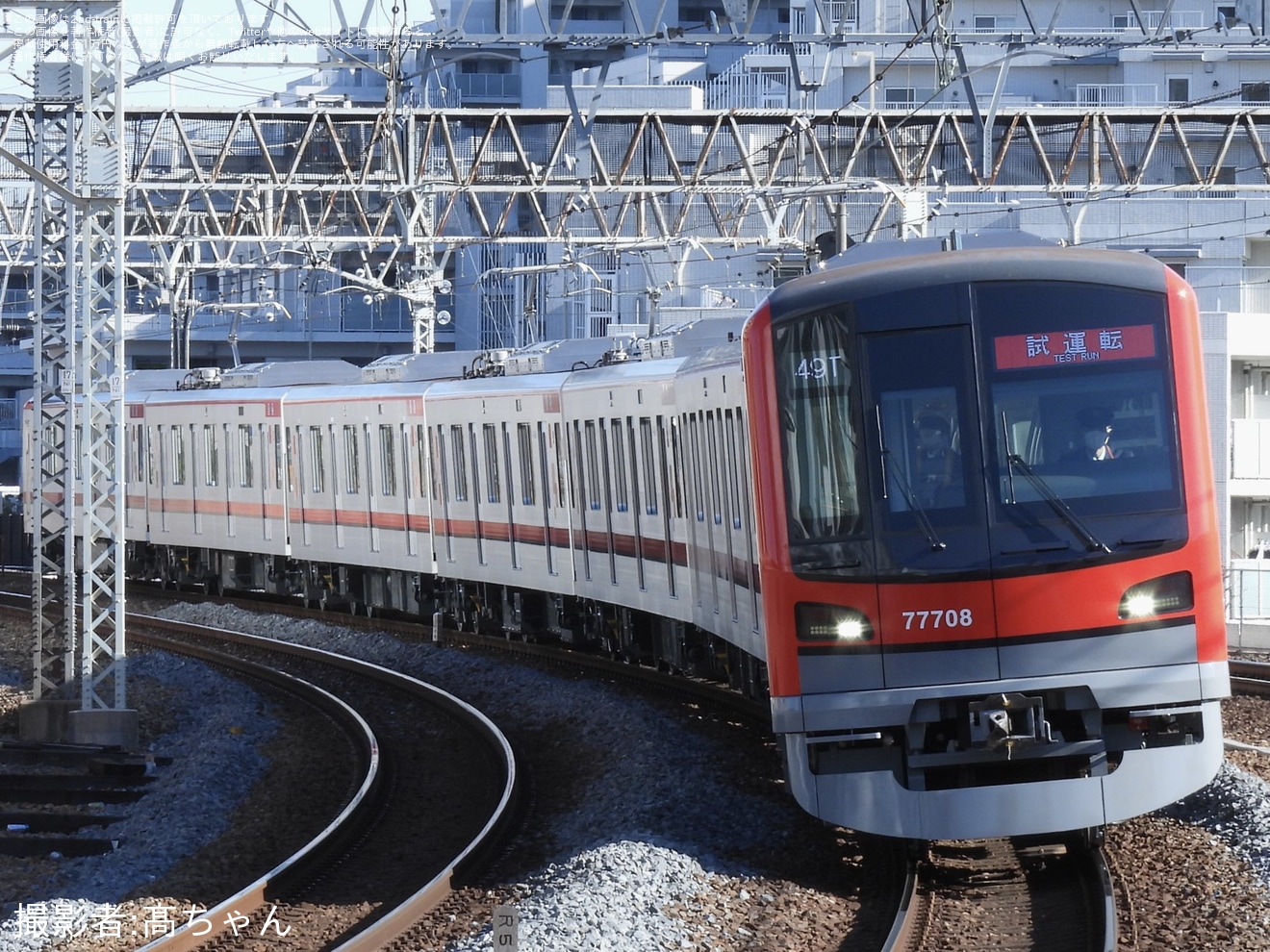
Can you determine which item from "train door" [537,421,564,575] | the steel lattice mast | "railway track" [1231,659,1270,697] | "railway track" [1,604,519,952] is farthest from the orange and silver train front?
"train door" [537,421,564,575]

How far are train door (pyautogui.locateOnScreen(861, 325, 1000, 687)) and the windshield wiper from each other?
16 cm

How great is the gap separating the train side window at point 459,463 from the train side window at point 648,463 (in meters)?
4.93

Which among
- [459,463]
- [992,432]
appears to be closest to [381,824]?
[992,432]

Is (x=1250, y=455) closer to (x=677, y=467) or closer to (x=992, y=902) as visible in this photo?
(x=677, y=467)

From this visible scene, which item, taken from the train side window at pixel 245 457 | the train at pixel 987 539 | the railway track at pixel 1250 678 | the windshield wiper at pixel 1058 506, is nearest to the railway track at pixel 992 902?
the train at pixel 987 539

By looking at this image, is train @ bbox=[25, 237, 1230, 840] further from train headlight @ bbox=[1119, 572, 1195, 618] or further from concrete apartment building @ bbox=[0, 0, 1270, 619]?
concrete apartment building @ bbox=[0, 0, 1270, 619]

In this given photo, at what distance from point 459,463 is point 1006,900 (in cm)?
1222

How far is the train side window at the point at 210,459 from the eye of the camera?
84.6ft

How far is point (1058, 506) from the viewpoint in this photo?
8.12m

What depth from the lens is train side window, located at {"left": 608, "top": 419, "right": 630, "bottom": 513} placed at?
1545 centimetres

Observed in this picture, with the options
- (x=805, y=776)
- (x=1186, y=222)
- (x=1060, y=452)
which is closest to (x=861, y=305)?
(x=1060, y=452)

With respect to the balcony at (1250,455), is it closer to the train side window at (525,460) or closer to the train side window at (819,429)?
the train side window at (525,460)

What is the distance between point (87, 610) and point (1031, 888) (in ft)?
29.2

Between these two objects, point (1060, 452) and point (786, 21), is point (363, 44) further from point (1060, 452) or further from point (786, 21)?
point (786, 21)
